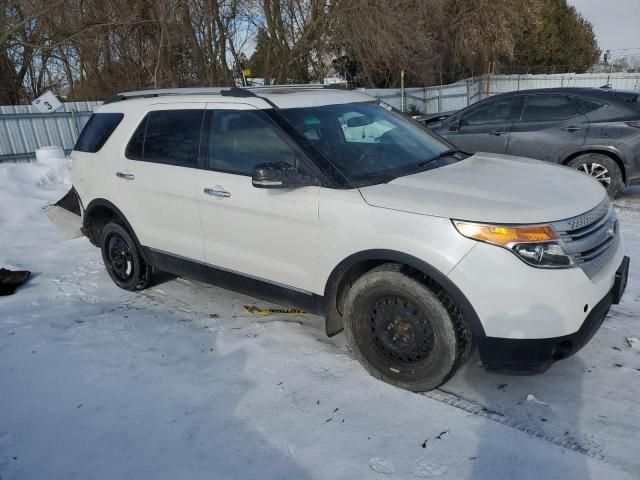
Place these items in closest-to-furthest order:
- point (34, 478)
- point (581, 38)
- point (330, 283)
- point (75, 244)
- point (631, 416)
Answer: point (34, 478) < point (631, 416) < point (330, 283) < point (75, 244) < point (581, 38)

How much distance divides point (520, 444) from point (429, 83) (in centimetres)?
2828

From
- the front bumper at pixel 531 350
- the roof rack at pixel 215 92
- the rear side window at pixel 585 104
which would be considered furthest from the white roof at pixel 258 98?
the rear side window at pixel 585 104

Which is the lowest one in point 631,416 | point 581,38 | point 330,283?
point 631,416

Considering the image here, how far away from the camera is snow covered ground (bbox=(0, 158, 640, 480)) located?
8.11 feet

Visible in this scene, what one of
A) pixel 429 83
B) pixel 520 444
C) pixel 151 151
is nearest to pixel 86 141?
pixel 151 151

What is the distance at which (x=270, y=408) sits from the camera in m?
2.92

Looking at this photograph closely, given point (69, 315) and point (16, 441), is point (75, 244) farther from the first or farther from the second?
point (16, 441)

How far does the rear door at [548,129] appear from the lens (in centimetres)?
678

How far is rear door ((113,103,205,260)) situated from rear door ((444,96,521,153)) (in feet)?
15.1

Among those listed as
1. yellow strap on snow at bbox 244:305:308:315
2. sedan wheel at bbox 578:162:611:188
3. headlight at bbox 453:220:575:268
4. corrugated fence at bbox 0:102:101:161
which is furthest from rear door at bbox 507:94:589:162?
corrugated fence at bbox 0:102:101:161

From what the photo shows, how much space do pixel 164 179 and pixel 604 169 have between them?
227 inches

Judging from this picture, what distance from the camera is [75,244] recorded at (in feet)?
20.4


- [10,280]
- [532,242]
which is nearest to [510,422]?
[532,242]

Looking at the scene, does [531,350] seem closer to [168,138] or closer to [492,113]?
[168,138]
